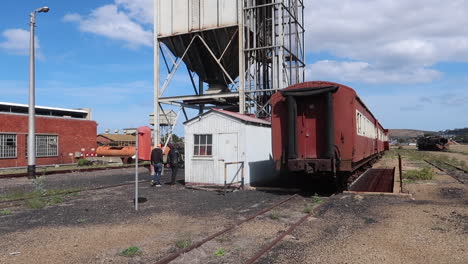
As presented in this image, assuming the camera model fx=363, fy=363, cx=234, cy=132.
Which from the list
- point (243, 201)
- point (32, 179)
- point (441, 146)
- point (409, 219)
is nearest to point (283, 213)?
point (243, 201)

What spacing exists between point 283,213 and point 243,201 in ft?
7.06

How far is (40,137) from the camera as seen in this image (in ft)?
94.8

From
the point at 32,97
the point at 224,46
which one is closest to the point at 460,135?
the point at 224,46

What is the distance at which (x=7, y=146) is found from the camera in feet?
86.4

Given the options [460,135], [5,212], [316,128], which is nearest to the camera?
[5,212]

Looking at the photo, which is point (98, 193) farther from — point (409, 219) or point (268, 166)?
point (409, 219)

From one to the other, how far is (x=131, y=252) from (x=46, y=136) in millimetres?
27160

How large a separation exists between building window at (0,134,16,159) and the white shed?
18224 millimetres

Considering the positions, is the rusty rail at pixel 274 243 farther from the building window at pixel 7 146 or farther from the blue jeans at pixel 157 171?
the building window at pixel 7 146

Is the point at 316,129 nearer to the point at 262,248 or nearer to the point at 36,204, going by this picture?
the point at 262,248

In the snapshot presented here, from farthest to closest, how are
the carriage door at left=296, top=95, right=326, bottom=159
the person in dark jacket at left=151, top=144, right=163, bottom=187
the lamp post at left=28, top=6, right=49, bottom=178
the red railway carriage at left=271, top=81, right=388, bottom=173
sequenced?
the lamp post at left=28, top=6, right=49, bottom=178, the person in dark jacket at left=151, top=144, right=163, bottom=187, the carriage door at left=296, top=95, right=326, bottom=159, the red railway carriage at left=271, top=81, right=388, bottom=173

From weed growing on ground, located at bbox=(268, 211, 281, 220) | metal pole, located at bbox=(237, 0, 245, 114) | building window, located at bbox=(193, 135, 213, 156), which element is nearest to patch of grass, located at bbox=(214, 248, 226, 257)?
weed growing on ground, located at bbox=(268, 211, 281, 220)

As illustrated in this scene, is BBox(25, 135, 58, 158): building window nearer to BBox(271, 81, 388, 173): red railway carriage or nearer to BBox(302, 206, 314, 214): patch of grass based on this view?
BBox(271, 81, 388, 173): red railway carriage

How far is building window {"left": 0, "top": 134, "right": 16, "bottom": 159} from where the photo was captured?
25.9m
